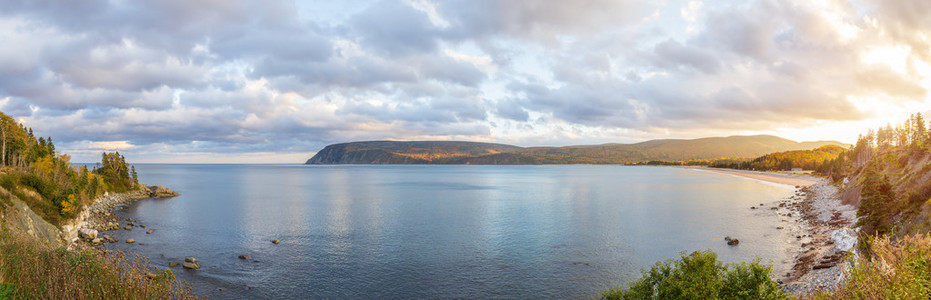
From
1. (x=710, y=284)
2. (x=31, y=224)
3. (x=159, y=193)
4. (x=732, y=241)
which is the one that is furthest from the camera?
(x=159, y=193)

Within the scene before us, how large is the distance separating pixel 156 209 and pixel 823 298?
4146 inches

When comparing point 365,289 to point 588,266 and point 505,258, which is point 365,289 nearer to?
point 505,258

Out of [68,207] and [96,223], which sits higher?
[68,207]

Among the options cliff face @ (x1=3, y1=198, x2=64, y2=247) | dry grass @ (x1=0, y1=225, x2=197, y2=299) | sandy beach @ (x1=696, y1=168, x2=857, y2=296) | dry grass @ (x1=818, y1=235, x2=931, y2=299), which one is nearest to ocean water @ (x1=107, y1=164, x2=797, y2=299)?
sandy beach @ (x1=696, y1=168, x2=857, y2=296)

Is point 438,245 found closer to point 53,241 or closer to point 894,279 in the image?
point 894,279

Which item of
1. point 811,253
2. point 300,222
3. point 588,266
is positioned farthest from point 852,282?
point 300,222

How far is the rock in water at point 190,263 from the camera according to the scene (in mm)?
38753

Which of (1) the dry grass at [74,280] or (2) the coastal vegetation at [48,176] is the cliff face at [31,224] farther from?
(1) the dry grass at [74,280]

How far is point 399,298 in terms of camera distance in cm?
3106

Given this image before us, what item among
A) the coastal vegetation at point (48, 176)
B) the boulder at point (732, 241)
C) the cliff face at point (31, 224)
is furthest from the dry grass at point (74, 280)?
the boulder at point (732, 241)

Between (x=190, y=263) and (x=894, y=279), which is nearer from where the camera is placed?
(x=894, y=279)

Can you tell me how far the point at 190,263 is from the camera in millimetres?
39531

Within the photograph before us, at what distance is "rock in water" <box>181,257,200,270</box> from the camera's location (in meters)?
38.8

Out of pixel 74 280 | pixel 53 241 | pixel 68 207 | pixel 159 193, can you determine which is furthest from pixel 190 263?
pixel 159 193
